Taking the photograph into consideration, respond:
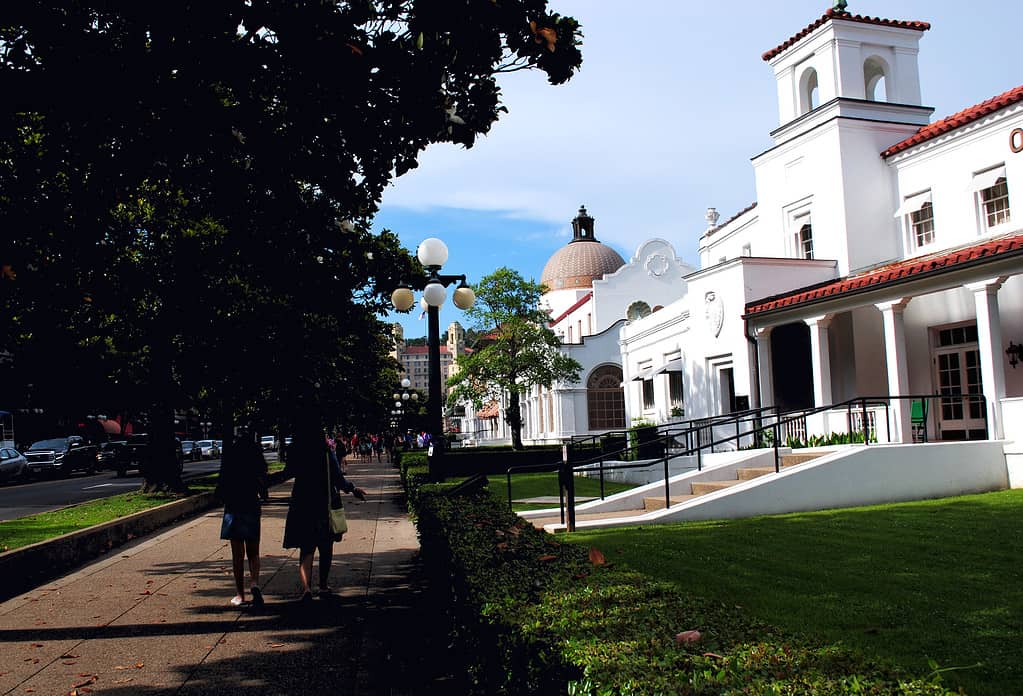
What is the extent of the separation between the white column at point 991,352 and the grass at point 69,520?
1547 centimetres

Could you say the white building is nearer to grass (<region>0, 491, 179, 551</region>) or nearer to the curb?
the curb

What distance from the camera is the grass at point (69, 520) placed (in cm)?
1219

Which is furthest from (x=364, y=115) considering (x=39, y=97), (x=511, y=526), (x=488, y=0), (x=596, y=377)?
(x=596, y=377)

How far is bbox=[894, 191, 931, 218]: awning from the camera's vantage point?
2080cm

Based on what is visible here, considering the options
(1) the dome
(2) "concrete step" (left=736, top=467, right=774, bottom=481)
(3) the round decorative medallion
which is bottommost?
(2) "concrete step" (left=736, top=467, right=774, bottom=481)

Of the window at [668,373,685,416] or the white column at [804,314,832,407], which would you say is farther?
the window at [668,373,685,416]

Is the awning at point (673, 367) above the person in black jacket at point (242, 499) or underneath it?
above

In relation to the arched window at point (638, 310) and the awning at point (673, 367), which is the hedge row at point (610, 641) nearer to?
the awning at point (673, 367)

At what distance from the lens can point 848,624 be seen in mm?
6312

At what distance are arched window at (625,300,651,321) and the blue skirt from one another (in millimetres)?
44015

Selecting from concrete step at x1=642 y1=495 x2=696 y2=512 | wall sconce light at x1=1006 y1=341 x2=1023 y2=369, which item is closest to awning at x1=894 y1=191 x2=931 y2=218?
wall sconce light at x1=1006 y1=341 x2=1023 y2=369

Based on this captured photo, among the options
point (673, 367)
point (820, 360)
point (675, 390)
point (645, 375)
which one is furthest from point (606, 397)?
point (820, 360)

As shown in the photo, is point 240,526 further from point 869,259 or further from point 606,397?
point 606,397

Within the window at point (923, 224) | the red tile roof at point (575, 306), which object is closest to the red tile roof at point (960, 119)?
the window at point (923, 224)
